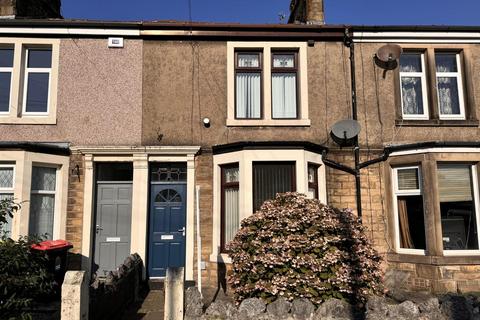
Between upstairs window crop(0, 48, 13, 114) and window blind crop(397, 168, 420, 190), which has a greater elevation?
upstairs window crop(0, 48, 13, 114)

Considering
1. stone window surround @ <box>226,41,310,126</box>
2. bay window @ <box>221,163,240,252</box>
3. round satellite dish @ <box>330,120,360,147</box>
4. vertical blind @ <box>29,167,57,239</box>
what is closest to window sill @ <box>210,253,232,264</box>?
bay window @ <box>221,163,240,252</box>

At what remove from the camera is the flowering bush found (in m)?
6.16

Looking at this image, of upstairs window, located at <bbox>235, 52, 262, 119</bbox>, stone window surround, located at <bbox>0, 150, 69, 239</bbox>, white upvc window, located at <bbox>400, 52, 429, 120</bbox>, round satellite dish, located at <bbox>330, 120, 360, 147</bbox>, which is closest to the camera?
stone window surround, located at <bbox>0, 150, 69, 239</bbox>

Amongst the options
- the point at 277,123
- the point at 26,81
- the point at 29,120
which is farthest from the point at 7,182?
the point at 277,123

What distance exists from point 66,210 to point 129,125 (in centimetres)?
226

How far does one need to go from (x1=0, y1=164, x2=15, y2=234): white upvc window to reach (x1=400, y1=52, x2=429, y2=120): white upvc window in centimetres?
869

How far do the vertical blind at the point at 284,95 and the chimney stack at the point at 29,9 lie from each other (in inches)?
247

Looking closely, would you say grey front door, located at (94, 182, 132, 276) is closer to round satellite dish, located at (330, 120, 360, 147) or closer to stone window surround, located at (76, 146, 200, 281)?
stone window surround, located at (76, 146, 200, 281)

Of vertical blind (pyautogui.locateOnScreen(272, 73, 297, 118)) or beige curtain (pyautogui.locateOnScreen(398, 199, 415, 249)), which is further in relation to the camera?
vertical blind (pyautogui.locateOnScreen(272, 73, 297, 118))

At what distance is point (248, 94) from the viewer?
984cm

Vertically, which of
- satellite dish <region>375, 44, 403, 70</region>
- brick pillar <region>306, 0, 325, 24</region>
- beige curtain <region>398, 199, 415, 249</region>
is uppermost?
brick pillar <region>306, 0, 325, 24</region>

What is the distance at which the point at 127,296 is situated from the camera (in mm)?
7492

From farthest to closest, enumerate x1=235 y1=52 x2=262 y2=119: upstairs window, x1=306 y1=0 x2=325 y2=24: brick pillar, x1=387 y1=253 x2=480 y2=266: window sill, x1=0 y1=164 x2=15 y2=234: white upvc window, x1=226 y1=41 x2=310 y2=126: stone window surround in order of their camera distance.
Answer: x1=306 y1=0 x2=325 y2=24: brick pillar
x1=235 y1=52 x2=262 y2=119: upstairs window
x1=226 y1=41 x2=310 y2=126: stone window surround
x1=0 y1=164 x2=15 y2=234: white upvc window
x1=387 y1=253 x2=480 y2=266: window sill

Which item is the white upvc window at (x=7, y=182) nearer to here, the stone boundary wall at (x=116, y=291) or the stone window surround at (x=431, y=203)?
the stone boundary wall at (x=116, y=291)
